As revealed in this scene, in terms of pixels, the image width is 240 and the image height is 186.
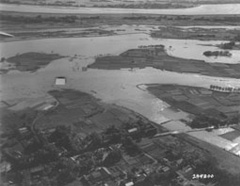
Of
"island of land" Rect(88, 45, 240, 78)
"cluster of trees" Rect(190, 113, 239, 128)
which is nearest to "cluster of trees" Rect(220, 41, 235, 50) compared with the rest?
"island of land" Rect(88, 45, 240, 78)

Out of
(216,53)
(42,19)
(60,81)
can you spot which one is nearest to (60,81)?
(60,81)

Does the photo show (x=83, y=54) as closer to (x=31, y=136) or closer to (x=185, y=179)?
(x=31, y=136)

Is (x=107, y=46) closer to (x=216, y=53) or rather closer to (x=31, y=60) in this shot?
(x=31, y=60)

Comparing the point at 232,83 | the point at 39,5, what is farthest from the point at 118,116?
the point at 39,5

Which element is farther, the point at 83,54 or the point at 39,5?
the point at 39,5

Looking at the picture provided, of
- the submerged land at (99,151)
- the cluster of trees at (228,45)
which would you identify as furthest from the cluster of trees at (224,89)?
the cluster of trees at (228,45)

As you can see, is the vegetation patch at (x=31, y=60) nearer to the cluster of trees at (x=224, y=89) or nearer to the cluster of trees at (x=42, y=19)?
the cluster of trees at (x=224, y=89)
